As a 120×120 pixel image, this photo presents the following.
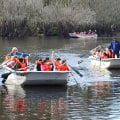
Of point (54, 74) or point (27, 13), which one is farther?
point (27, 13)

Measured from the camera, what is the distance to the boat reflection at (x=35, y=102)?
14719 millimetres

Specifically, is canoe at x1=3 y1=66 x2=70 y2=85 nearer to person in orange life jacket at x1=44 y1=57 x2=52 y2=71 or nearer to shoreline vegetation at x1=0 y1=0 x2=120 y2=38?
person in orange life jacket at x1=44 y1=57 x2=52 y2=71

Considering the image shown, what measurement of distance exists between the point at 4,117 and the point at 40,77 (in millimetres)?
5393

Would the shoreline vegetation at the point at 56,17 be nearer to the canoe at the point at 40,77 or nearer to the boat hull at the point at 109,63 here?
the boat hull at the point at 109,63

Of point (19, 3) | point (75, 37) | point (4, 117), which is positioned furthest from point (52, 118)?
point (75, 37)

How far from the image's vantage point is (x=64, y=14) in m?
77.6

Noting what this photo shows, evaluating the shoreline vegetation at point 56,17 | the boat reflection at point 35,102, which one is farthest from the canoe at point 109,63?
the shoreline vegetation at point 56,17

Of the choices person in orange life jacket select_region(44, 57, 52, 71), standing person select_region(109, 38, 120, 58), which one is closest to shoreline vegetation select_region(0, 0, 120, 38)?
standing person select_region(109, 38, 120, 58)

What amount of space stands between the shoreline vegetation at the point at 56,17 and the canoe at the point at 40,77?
49111mm

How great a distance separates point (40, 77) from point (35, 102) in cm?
285

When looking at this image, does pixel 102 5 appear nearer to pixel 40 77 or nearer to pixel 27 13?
pixel 27 13

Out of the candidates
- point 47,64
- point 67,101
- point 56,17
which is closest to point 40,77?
point 47,64

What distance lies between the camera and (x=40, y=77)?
19484 millimetres

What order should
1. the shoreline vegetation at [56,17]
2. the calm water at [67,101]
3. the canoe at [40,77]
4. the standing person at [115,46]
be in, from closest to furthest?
the calm water at [67,101] → the canoe at [40,77] → the standing person at [115,46] → the shoreline vegetation at [56,17]
